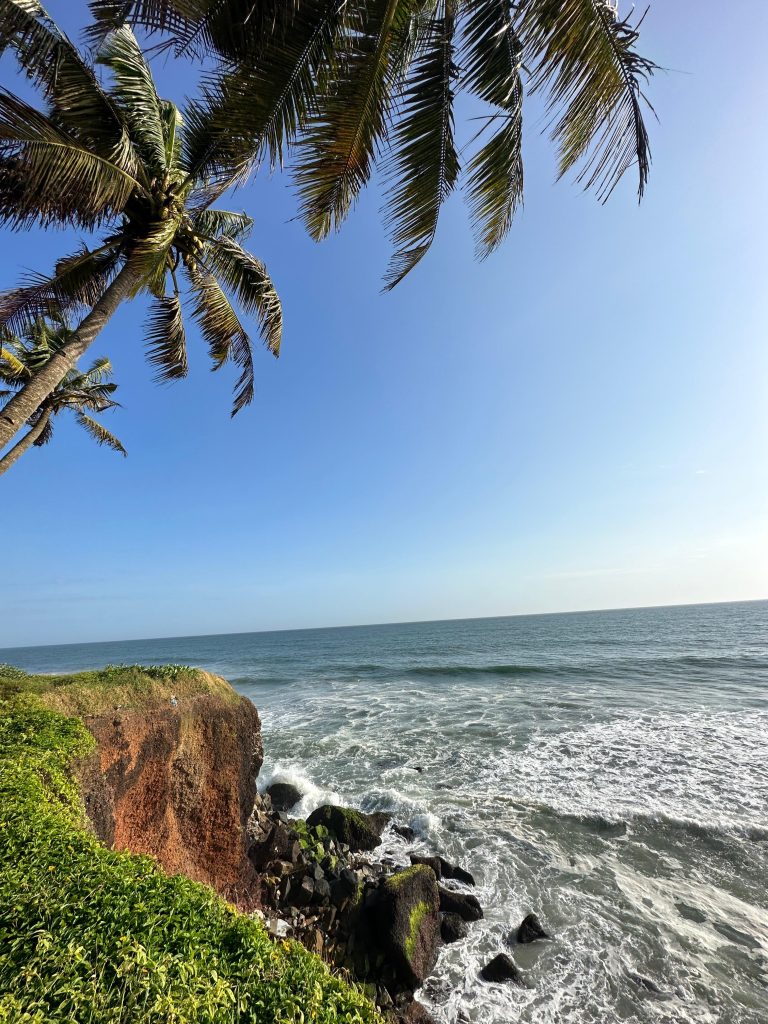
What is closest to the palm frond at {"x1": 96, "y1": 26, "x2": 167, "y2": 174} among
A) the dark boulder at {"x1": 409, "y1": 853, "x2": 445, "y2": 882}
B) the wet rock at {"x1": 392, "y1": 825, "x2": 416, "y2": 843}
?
the dark boulder at {"x1": 409, "y1": 853, "x2": 445, "y2": 882}

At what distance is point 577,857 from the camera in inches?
328

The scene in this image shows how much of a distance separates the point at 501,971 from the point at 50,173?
1163 cm

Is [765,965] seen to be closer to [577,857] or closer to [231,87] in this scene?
[577,857]

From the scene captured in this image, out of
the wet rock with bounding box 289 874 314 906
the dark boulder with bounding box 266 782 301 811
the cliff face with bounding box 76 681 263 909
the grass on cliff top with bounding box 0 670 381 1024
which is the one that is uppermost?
the grass on cliff top with bounding box 0 670 381 1024

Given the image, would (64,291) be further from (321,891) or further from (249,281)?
(321,891)

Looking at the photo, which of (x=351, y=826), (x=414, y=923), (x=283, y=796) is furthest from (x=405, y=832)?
(x=283, y=796)

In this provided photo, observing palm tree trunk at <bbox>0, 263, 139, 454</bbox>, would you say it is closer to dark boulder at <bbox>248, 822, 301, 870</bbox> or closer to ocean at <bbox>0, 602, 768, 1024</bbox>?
dark boulder at <bbox>248, 822, 301, 870</bbox>

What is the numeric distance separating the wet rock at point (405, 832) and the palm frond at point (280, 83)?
1181cm

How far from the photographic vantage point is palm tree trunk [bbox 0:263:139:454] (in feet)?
16.6

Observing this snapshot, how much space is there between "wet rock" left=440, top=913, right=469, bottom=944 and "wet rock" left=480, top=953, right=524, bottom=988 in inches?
25.9

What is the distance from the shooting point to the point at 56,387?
1012 centimetres

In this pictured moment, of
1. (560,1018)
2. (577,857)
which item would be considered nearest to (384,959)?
(560,1018)

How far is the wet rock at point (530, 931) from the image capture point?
6430 mm

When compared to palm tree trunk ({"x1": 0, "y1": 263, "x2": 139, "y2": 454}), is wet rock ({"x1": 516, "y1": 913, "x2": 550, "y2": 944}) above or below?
below
